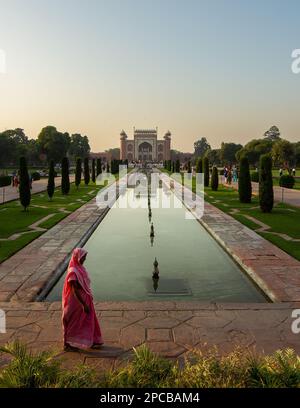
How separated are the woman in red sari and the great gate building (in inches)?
3553

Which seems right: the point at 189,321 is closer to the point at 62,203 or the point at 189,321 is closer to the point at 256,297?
the point at 256,297

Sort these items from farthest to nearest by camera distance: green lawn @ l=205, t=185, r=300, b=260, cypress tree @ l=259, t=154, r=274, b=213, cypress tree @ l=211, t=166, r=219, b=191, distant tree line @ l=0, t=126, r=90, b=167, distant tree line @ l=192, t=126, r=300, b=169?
distant tree line @ l=0, t=126, r=90, b=167, distant tree line @ l=192, t=126, r=300, b=169, cypress tree @ l=211, t=166, r=219, b=191, cypress tree @ l=259, t=154, r=274, b=213, green lawn @ l=205, t=185, r=300, b=260

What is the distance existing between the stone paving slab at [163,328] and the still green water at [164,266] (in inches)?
18.5

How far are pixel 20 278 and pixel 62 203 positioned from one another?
9197 mm

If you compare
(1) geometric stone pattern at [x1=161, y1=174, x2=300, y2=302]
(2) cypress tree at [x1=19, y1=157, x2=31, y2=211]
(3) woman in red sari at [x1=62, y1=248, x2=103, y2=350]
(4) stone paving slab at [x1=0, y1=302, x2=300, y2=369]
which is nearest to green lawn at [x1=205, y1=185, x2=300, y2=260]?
(1) geometric stone pattern at [x1=161, y1=174, x2=300, y2=302]

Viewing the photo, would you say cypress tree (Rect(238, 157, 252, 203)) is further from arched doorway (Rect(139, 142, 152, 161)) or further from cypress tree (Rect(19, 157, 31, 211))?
arched doorway (Rect(139, 142, 152, 161))

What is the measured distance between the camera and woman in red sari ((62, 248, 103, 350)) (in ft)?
10.9

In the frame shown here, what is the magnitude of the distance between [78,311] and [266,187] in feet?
30.3

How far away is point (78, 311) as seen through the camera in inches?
133
